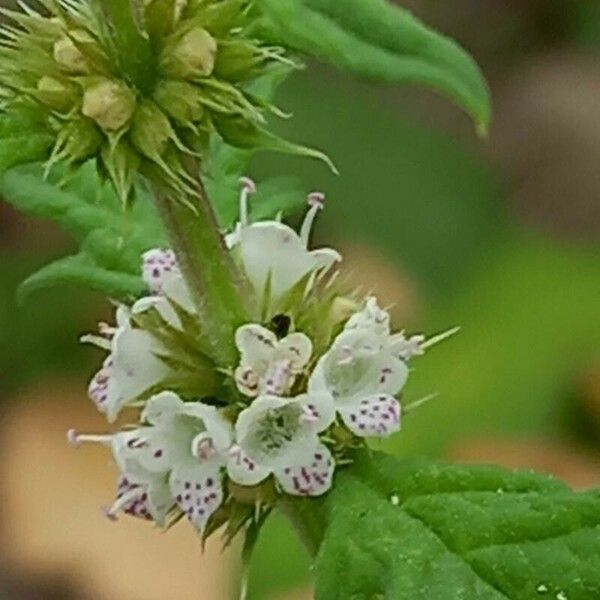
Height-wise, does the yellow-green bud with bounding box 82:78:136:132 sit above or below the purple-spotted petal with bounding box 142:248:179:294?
above

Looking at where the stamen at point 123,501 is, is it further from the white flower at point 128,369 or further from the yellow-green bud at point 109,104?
the yellow-green bud at point 109,104

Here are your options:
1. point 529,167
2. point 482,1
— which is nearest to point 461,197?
point 529,167

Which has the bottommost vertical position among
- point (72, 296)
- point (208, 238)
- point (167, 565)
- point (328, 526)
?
point (167, 565)

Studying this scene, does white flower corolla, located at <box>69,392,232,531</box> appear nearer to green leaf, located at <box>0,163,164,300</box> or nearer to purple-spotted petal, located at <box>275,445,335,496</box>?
purple-spotted petal, located at <box>275,445,335,496</box>

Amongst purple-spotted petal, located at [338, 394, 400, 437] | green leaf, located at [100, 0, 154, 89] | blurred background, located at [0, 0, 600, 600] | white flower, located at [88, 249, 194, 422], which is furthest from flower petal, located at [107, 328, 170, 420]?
blurred background, located at [0, 0, 600, 600]

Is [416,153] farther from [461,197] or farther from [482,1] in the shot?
[482,1]

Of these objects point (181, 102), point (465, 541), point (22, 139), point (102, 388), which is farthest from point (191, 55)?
point (465, 541)
